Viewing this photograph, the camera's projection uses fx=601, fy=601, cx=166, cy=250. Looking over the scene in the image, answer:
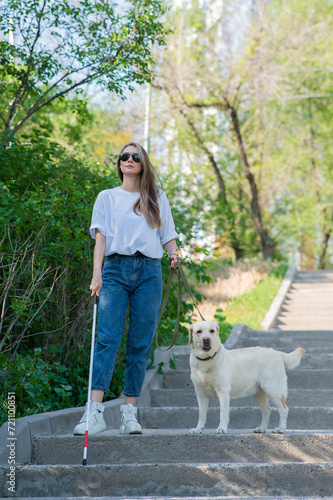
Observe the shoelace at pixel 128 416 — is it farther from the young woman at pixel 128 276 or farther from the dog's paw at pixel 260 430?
the dog's paw at pixel 260 430

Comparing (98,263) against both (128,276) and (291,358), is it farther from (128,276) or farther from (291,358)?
(291,358)

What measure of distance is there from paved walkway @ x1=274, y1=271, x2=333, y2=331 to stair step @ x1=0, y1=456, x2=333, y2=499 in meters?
8.79

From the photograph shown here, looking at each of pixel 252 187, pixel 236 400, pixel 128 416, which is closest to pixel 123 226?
pixel 128 416

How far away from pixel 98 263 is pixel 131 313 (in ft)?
1.50

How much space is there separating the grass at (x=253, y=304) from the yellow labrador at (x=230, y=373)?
680 centimetres

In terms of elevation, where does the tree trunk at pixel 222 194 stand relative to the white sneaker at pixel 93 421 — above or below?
above

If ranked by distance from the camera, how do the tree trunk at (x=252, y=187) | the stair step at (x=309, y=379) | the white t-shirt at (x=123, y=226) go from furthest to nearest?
the tree trunk at (x=252, y=187), the stair step at (x=309, y=379), the white t-shirt at (x=123, y=226)

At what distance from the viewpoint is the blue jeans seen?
Result: 4.39 metres

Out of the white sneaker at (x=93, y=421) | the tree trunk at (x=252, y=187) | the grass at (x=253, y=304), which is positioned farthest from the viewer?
the tree trunk at (x=252, y=187)

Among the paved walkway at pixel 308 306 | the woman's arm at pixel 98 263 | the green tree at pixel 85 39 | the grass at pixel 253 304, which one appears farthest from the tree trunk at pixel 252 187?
the woman's arm at pixel 98 263

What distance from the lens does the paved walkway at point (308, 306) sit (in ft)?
42.5

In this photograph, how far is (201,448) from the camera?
169 inches

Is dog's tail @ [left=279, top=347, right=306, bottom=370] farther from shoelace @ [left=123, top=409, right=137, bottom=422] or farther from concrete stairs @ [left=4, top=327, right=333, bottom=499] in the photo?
shoelace @ [left=123, top=409, right=137, bottom=422]

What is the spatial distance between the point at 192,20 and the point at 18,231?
15605 millimetres
